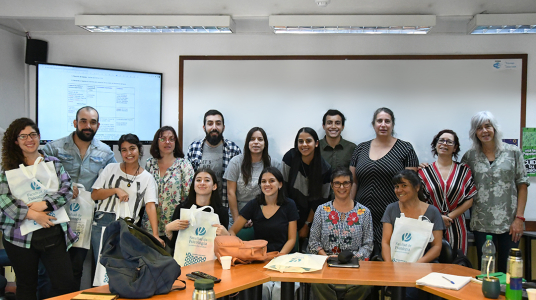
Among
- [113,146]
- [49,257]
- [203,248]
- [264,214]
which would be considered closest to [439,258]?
[264,214]

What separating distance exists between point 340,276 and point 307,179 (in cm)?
136

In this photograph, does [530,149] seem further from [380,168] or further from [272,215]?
[272,215]

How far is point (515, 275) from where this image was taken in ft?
6.98

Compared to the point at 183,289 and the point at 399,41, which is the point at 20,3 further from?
the point at 399,41

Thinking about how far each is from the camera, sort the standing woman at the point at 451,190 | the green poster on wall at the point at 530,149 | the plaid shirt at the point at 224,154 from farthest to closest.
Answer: the green poster on wall at the point at 530,149 < the plaid shirt at the point at 224,154 < the standing woman at the point at 451,190

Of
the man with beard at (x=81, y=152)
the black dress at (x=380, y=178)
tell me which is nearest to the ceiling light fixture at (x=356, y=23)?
the black dress at (x=380, y=178)

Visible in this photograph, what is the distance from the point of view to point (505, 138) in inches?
178

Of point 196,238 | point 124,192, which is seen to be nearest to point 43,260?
point 124,192

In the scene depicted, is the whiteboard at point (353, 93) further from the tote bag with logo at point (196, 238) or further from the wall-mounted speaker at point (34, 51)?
the tote bag with logo at point (196, 238)

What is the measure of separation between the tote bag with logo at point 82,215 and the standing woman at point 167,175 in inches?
18.5

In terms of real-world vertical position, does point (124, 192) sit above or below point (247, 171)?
below

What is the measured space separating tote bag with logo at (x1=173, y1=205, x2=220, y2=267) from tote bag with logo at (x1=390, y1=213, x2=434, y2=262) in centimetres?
135

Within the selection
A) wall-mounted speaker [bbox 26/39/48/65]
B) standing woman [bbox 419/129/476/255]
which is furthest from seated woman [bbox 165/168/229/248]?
wall-mounted speaker [bbox 26/39/48/65]

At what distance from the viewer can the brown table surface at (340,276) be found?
7.54 ft
